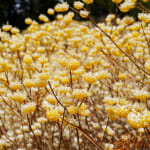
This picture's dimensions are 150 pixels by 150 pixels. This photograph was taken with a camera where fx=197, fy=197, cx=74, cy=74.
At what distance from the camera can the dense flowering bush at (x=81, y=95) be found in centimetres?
76

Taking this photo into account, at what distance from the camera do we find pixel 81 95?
0.73 m

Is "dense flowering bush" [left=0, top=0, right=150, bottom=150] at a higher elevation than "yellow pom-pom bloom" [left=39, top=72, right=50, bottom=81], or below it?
below

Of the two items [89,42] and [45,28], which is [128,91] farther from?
[45,28]

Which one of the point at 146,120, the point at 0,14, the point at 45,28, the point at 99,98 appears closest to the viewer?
the point at 146,120

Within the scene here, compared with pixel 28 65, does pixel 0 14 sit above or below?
below

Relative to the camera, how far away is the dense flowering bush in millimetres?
763

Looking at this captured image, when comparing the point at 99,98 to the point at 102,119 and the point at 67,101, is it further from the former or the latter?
the point at 67,101

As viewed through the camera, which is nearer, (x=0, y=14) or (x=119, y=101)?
(x=119, y=101)

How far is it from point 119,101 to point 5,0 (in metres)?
6.71

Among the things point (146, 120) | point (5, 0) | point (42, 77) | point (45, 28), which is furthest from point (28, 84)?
point (5, 0)

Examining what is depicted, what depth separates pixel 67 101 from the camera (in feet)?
2.42

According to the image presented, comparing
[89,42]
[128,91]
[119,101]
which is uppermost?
[89,42]

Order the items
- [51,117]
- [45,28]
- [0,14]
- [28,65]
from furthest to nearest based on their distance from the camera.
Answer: [0,14] < [45,28] < [28,65] < [51,117]

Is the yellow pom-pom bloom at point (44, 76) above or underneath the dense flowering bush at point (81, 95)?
above
